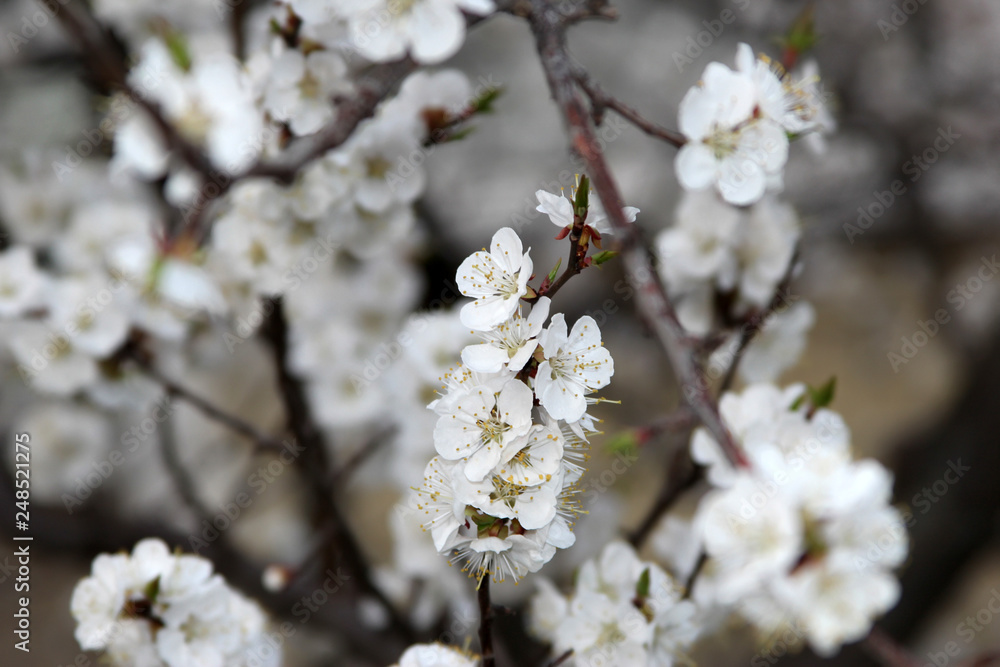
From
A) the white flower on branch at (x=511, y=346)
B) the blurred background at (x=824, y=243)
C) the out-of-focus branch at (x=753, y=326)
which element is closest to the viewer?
the white flower on branch at (x=511, y=346)

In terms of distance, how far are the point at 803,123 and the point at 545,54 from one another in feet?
1.70

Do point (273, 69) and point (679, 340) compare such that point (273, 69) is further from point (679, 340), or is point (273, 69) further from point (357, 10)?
point (679, 340)

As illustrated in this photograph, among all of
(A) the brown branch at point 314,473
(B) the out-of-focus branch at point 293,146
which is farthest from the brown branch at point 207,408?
(B) the out-of-focus branch at point 293,146

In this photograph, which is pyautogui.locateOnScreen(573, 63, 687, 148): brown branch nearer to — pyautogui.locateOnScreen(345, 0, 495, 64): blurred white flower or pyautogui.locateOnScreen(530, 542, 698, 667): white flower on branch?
pyautogui.locateOnScreen(345, 0, 495, 64): blurred white flower

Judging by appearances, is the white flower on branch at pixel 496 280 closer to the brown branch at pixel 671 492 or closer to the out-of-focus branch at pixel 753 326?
the out-of-focus branch at pixel 753 326

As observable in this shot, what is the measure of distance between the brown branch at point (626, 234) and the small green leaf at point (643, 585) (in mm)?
328

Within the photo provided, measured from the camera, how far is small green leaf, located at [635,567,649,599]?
3.56 ft

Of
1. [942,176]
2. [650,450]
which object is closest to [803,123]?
[650,450]

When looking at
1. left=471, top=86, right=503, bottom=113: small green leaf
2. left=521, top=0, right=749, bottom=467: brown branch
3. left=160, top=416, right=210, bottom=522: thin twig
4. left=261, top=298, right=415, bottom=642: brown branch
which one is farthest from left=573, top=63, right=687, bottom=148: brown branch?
left=160, top=416, right=210, bottom=522: thin twig

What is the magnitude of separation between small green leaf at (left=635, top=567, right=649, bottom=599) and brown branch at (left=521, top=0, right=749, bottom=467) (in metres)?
0.33

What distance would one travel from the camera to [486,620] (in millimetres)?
904

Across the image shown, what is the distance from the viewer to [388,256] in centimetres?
200

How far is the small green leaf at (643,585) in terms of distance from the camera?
Answer: 3.56 feet

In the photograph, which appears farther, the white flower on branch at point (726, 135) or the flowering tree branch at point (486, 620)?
the white flower on branch at point (726, 135)
